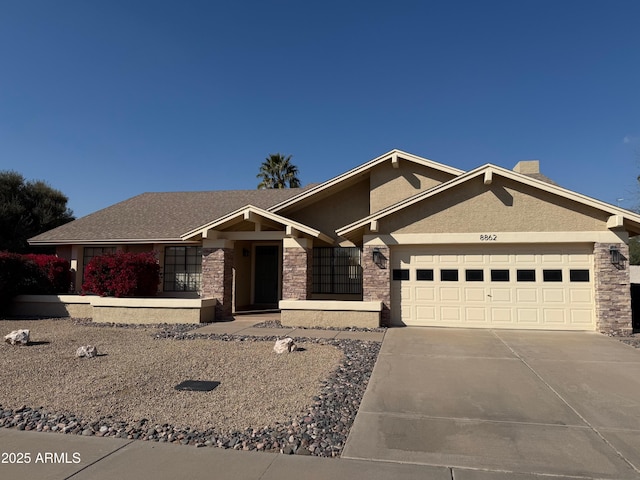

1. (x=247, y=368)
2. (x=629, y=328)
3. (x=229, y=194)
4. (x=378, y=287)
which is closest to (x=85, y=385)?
(x=247, y=368)

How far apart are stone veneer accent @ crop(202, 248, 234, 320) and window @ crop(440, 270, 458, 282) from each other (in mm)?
7148

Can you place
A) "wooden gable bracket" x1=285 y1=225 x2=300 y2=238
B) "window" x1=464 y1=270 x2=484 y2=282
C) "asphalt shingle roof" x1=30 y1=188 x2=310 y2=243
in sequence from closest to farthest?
"window" x1=464 y1=270 x2=484 y2=282 < "wooden gable bracket" x1=285 y1=225 x2=300 y2=238 < "asphalt shingle roof" x1=30 y1=188 x2=310 y2=243

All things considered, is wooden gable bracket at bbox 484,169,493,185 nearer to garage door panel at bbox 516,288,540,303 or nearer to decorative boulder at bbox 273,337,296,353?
garage door panel at bbox 516,288,540,303

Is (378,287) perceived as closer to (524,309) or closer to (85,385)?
(524,309)

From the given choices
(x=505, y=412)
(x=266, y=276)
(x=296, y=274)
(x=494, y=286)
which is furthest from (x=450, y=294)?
(x=266, y=276)

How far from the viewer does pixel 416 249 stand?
1267 centimetres

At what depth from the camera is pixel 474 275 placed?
12.3 meters

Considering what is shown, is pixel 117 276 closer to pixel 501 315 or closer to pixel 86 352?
pixel 86 352

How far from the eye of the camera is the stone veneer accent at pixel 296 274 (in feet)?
45.1

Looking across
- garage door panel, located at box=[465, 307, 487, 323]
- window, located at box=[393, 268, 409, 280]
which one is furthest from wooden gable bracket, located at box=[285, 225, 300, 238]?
garage door panel, located at box=[465, 307, 487, 323]

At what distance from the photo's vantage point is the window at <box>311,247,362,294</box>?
15.9 m

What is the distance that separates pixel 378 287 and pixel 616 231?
6.70 meters

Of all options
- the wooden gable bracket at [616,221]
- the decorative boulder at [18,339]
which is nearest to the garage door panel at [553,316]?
the wooden gable bracket at [616,221]

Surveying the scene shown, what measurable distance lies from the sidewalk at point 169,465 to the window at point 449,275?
8.99m
